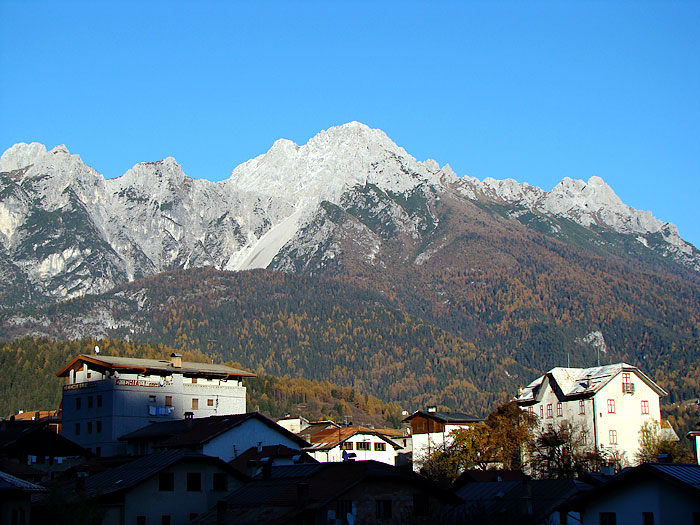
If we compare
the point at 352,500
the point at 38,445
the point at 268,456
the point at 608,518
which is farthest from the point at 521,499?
the point at 38,445

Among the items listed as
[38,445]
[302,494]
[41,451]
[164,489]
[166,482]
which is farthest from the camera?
[38,445]

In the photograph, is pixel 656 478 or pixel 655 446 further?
pixel 655 446

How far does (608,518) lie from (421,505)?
931 cm

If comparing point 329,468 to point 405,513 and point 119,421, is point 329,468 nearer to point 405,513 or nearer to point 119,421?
point 405,513

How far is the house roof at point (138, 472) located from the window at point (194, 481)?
2.75 feet

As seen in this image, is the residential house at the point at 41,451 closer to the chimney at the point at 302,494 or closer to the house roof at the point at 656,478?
the chimney at the point at 302,494

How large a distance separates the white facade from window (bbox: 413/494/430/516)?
60.2 m

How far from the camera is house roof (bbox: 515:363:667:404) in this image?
10519 centimetres

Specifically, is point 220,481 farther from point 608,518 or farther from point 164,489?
point 608,518

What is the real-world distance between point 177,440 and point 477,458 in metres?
28.9

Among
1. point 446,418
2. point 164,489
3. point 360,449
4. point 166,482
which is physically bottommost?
point 164,489

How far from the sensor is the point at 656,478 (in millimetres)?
46656

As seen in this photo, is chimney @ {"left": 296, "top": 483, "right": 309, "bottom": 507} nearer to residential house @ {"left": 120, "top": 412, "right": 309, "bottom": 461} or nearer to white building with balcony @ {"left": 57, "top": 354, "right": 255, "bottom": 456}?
residential house @ {"left": 120, "top": 412, "right": 309, "bottom": 461}

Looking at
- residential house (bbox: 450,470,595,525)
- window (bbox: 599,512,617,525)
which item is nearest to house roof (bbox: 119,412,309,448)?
residential house (bbox: 450,470,595,525)
